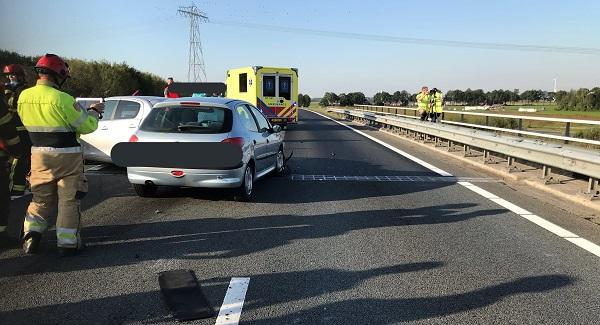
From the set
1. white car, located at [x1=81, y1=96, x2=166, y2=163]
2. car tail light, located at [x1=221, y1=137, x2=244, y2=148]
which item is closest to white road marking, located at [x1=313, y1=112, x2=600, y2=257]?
car tail light, located at [x1=221, y1=137, x2=244, y2=148]

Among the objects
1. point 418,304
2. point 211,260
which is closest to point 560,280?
point 418,304

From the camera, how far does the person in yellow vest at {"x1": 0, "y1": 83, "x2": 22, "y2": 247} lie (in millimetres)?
5441

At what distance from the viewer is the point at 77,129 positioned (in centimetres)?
510

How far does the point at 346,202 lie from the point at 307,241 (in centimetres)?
227

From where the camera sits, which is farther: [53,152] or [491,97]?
[491,97]

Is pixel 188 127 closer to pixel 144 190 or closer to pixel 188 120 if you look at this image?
pixel 188 120

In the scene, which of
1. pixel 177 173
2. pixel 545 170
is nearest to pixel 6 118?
pixel 177 173

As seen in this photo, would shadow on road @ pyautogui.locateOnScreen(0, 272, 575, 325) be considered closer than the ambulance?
Yes

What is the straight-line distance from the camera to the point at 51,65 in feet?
16.3

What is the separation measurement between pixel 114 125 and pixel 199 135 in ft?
13.9

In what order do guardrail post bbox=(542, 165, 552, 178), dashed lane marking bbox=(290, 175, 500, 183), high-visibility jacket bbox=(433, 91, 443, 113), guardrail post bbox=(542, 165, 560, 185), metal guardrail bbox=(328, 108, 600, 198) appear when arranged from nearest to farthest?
1. metal guardrail bbox=(328, 108, 600, 198)
2. guardrail post bbox=(542, 165, 560, 185)
3. guardrail post bbox=(542, 165, 552, 178)
4. dashed lane marking bbox=(290, 175, 500, 183)
5. high-visibility jacket bbox=(433, 91, 443, 113)

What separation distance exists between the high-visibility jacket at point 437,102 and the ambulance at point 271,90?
7.40 meters

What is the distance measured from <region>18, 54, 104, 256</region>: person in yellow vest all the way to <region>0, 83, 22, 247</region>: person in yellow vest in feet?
1.65

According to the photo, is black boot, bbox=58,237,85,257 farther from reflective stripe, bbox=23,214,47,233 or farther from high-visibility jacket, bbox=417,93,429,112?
high-visibility jacket, bbox=417,93,429,112
